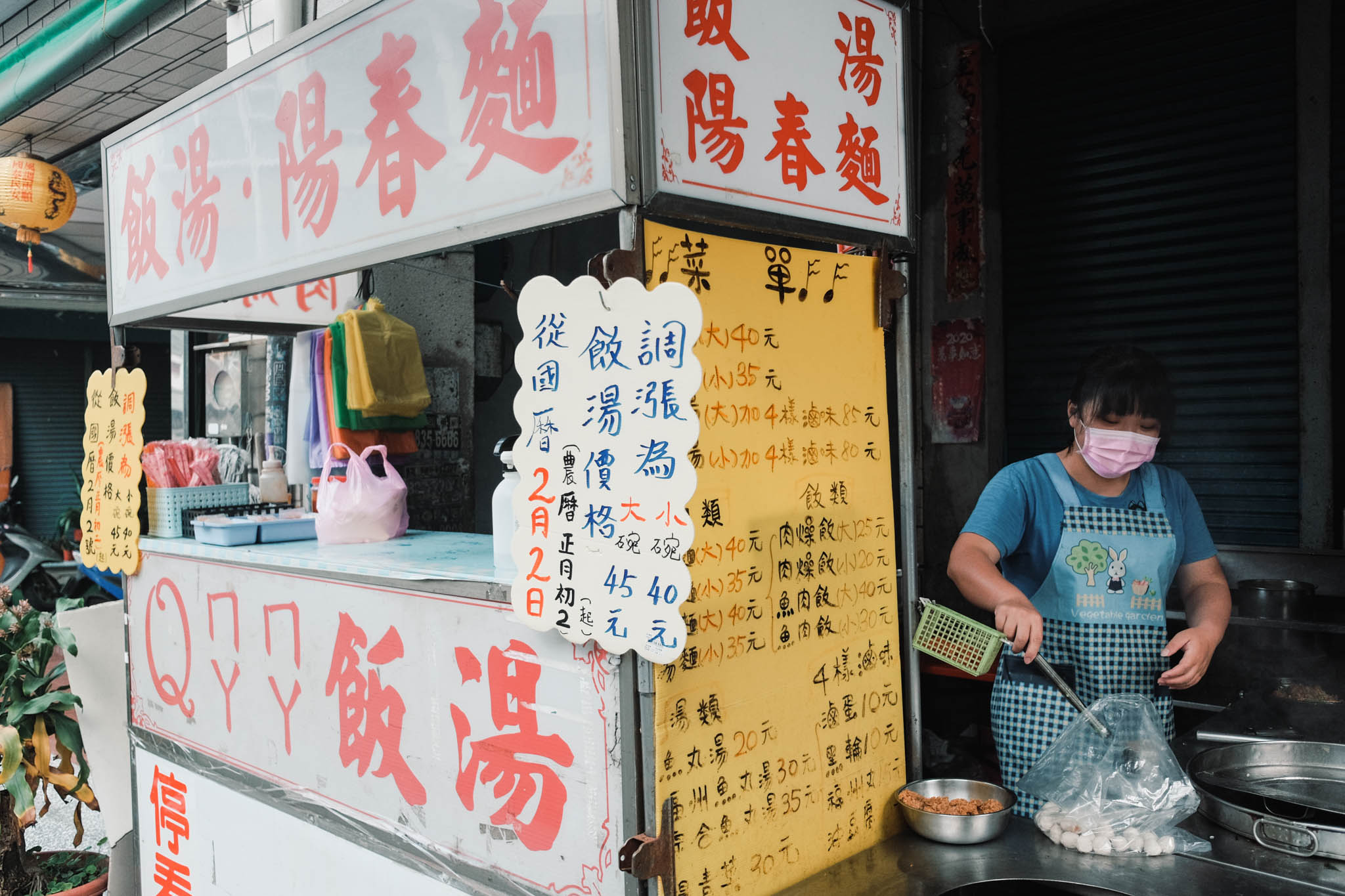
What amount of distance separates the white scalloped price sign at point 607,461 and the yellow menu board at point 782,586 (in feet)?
0.38

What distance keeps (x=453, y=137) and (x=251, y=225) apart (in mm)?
991

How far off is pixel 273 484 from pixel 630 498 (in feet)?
8.69

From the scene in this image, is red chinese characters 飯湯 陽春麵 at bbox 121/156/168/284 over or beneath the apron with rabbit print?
over

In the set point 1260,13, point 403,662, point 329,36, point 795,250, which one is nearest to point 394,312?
point 329,36

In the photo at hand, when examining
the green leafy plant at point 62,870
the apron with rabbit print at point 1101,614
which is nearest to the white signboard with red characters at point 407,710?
the green leafy plant at point 62,870

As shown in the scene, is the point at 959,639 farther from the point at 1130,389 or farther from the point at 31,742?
the point at 31,742

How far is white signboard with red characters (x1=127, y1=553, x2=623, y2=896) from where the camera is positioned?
187 centimetres

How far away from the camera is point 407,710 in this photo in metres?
2.28

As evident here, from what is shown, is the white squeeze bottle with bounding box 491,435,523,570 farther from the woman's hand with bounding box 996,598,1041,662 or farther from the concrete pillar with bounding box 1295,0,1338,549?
the concrete pillar with bounding box 1295,0,1338,549

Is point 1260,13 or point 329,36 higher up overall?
point 1260,13

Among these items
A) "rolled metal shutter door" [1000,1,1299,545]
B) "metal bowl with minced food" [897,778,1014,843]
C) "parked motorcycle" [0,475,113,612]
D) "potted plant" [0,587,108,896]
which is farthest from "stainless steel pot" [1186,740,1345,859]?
"parked motorcycle" [0,475,113,612]

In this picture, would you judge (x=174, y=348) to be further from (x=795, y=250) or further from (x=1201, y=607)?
(x=1201, y=607)

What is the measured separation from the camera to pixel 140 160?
320 centimetres

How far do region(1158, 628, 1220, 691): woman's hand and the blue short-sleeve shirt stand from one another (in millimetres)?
351
